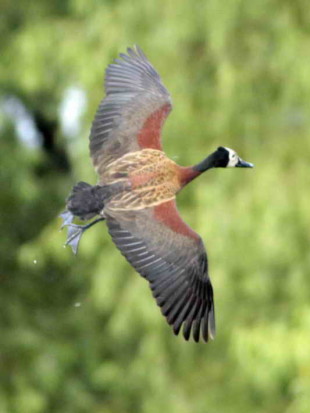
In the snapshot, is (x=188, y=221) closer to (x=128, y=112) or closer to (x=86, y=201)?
(x=128, y=112)

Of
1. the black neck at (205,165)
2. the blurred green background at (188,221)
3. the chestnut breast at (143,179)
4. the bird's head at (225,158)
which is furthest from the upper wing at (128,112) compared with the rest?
the blurred green background at (188,221)

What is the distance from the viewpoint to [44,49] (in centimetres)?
1516

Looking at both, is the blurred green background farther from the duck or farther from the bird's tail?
the bird's tail

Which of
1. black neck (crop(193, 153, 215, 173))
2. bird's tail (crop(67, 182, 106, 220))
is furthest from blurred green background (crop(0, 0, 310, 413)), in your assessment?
bird's tail (crop(67, 182, 106, 220))

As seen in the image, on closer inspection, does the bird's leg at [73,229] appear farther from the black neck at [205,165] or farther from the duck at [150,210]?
the black neck at [205,165]

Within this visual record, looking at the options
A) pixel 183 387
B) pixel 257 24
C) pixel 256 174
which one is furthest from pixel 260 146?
pixel 183 387

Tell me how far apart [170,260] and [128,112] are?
862 mm

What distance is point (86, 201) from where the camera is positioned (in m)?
6.79

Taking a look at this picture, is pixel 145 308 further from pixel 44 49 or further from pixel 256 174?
pixel 44 49

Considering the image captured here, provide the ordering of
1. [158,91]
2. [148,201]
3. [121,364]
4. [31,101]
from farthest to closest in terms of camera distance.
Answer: [31,101]
[121,364]
[158,91]
[148,201]

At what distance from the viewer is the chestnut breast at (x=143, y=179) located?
6836mm

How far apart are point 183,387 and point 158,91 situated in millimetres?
7466

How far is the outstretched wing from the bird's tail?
57 mm

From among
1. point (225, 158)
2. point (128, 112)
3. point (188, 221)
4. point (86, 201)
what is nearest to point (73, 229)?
point (86, 201)
